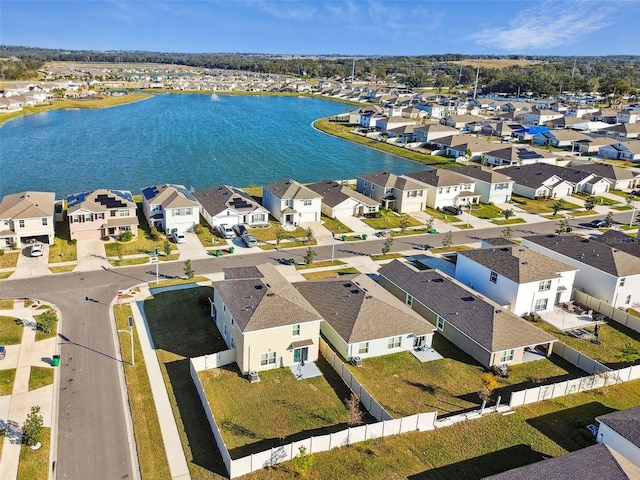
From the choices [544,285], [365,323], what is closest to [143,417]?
[365,323]

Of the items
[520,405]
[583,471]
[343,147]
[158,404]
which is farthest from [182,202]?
[343,147]

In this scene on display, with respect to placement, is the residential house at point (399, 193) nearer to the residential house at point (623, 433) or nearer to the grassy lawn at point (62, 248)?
the grassy lawn at point (62, 248)

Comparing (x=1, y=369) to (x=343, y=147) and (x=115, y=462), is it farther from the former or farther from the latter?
(x=343, y=147)

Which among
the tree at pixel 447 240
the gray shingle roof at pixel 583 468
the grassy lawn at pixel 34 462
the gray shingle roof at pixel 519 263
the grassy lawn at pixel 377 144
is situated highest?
the grassy lawn at pixel 377 144

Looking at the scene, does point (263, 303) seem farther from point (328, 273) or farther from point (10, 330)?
point (10, 330)

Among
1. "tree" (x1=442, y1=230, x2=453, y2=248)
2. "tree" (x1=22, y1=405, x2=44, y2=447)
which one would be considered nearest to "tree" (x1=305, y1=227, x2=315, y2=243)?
"tree" (x1=442, y1=230, x2=453, y2=248)

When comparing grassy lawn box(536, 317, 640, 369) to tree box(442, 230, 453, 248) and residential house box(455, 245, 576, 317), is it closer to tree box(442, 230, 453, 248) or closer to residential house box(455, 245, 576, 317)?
residential house box(455, 245, 576, 317)

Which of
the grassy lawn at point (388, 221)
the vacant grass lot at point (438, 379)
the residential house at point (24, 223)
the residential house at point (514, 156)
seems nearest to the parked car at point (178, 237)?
the residential house at point (24, 223)
